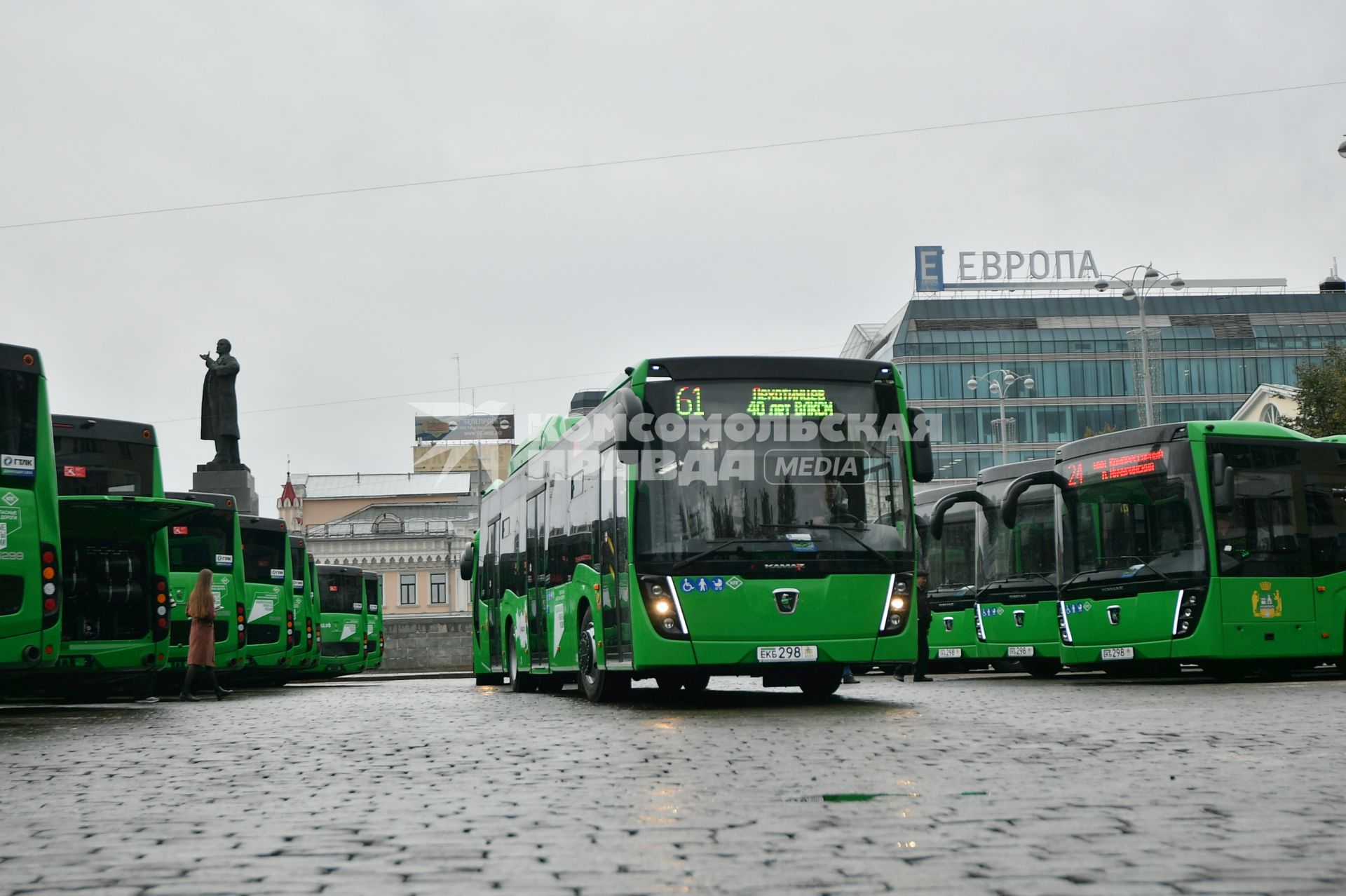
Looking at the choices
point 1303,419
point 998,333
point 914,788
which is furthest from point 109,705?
point 998,333

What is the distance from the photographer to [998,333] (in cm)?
10294

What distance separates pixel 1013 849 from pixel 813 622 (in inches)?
336

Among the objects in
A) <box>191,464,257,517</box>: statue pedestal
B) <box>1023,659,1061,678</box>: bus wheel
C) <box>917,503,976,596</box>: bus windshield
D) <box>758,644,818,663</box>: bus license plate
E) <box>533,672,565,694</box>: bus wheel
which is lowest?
<box>1023,659,1061,678</box>: bus wheel

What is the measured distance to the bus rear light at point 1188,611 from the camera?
19.1 metres

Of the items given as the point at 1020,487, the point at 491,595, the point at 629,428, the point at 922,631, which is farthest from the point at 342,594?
the point at 629,428

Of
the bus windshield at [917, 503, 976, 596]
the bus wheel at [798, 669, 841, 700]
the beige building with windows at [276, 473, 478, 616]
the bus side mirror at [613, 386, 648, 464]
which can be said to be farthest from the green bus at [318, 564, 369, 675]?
the beige building with windows at [276, 473, 478, 616]

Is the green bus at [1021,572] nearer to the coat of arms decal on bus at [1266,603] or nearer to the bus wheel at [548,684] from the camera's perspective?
the coat of arms decal on bus at [1266,603]

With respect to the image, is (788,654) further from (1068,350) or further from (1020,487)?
(1068,350)

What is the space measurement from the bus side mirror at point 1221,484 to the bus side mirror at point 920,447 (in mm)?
5533

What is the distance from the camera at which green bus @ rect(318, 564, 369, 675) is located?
43.0 m

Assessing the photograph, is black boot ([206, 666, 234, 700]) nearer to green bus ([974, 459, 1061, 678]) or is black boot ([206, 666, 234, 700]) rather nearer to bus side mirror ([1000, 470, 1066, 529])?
bus side mirror ([1000, 470, 1066, 529])

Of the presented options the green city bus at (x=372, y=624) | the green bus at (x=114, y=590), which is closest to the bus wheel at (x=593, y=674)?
the green bus at (x=114, y=590)

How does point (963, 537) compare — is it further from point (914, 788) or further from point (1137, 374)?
point (1137, 374)

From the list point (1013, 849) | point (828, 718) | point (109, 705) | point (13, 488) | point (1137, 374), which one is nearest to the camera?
point (1013, 849)
